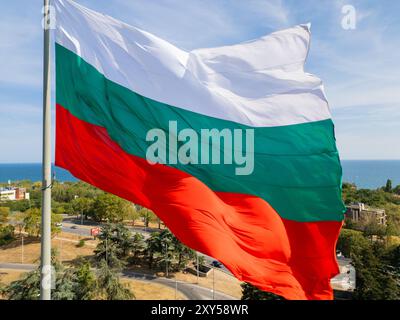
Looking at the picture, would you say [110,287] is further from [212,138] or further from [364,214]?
[364,214]

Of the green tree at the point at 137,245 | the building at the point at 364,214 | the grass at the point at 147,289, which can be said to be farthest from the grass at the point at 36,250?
the building at the point at 364,214

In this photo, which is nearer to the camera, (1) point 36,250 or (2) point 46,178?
(2) point 46,178

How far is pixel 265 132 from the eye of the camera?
239 inches

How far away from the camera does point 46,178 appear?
486cm

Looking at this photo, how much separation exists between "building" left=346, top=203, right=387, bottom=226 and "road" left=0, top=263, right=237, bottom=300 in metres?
35.8

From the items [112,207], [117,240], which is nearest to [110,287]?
[117,240]

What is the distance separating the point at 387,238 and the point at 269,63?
54076mm

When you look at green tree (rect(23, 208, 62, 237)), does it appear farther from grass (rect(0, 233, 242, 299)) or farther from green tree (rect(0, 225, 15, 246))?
green tree (rect(0, 225, 15, 246))

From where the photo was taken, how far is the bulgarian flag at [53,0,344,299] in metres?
5.69

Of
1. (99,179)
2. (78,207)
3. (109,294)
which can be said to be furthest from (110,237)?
(99,179)

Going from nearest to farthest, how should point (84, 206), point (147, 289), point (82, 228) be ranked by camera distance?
point (147, 289)
point (82, 228)
point (84, 206)

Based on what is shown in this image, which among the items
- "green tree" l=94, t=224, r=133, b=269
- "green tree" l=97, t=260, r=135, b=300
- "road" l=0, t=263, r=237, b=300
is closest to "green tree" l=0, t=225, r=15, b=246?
"road" l=0, t=263, r=237, b=300

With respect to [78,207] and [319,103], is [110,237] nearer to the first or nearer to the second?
[78,207]

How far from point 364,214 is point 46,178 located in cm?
6431
